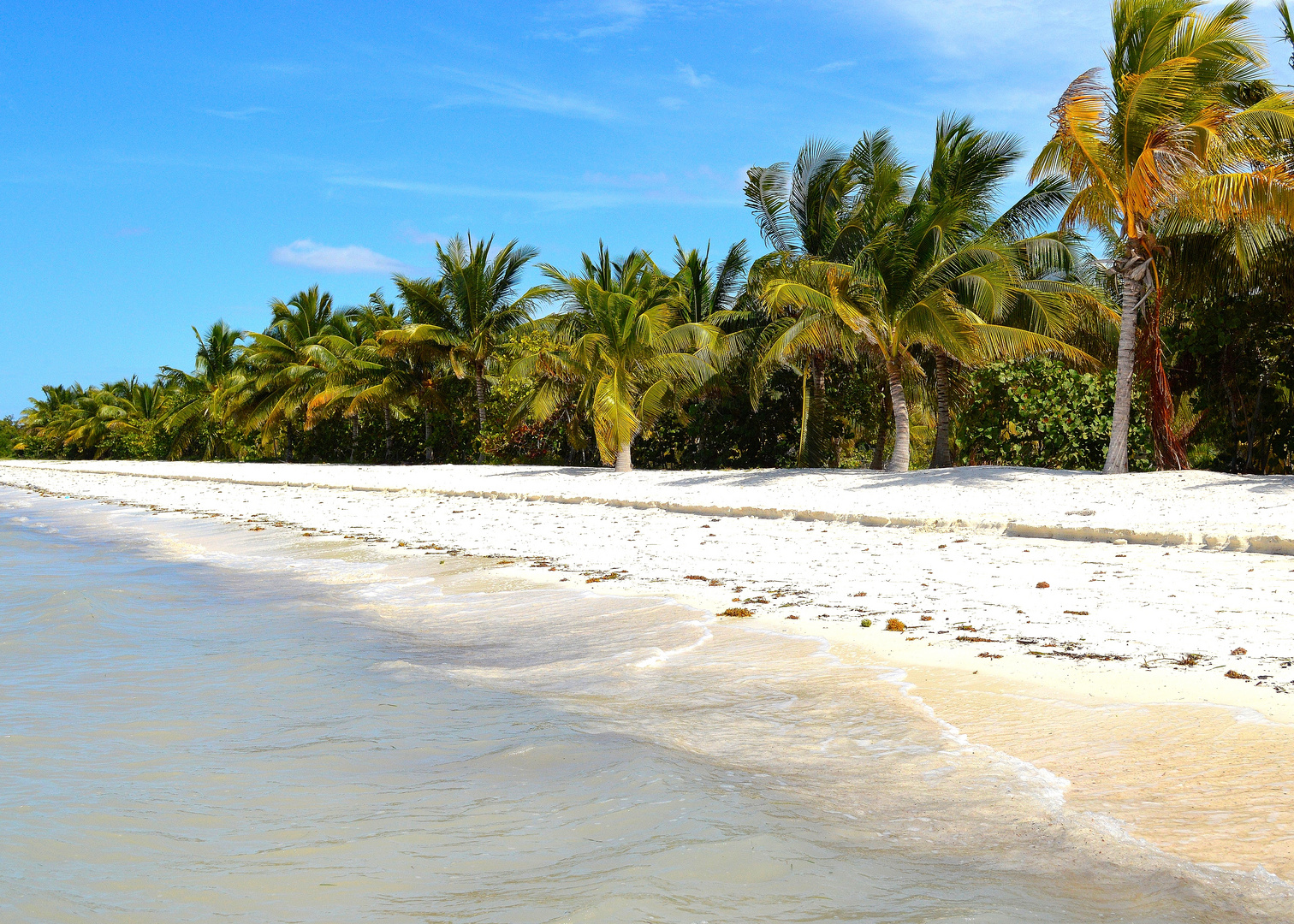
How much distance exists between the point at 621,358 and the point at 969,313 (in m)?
7.25

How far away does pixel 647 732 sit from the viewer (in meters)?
4.12

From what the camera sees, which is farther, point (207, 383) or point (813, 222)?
point (207, 383)

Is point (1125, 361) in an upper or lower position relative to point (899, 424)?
upper

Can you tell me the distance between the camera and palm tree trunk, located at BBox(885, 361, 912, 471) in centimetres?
1517

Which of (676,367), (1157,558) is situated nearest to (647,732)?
(1157,558)

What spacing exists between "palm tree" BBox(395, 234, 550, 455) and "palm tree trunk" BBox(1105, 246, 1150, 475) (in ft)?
49.1

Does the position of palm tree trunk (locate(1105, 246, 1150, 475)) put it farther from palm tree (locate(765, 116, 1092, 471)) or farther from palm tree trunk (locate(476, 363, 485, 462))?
palm tree trunk (locate(476, 363, 485, 462))

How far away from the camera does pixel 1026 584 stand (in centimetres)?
686

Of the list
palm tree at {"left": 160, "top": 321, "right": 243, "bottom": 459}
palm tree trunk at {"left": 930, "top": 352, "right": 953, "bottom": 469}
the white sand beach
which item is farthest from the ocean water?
palm tree at {"left": 160, "top": 321, "right": 243, "bottom": 459}

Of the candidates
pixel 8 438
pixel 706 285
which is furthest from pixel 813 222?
pixel 8 438

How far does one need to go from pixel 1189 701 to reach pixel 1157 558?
3.86 meters

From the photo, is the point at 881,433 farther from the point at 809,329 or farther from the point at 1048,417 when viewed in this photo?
the point at 809,329

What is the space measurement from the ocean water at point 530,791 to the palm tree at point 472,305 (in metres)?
18.7

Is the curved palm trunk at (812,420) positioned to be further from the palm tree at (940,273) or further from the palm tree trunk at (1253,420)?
the palm tree trunk at (1253,420)
